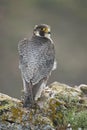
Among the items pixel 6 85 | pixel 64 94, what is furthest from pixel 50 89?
pixel 6 85

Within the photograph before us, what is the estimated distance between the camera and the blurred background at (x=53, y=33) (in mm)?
32688

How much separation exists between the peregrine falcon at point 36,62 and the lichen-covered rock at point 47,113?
197 mm

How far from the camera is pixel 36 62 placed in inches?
588

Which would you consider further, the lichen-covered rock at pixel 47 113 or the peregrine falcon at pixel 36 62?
the peregrine falcon at pixel 36 62

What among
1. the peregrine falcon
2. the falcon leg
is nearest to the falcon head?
the peregrine falcon

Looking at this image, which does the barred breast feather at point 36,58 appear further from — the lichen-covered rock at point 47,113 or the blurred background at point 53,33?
the blurred background at point 53,33

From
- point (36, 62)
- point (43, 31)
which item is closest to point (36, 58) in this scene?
point (36, 62)

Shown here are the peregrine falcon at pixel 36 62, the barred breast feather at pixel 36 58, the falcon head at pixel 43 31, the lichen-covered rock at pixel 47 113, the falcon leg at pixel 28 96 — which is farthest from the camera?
the falcon head at pixel 43 31

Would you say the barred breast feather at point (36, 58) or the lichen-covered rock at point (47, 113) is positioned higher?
the barred breast feather at point (36, 58)

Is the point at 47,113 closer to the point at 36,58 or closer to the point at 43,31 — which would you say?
the point at 36,58

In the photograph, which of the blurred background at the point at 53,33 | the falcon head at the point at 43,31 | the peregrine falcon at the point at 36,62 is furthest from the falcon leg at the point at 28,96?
the blurred background at the point at 53,33

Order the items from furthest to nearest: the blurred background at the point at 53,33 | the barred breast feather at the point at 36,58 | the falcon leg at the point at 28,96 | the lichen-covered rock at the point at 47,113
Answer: the blurred background at the point at 53,33, the barred breast feather at the point at 36,58, the falcon leg at the point at 28,96, the lichen-covered rock at the point at 47,113

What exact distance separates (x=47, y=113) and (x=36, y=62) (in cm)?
118

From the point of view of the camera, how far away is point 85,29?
133 feet
